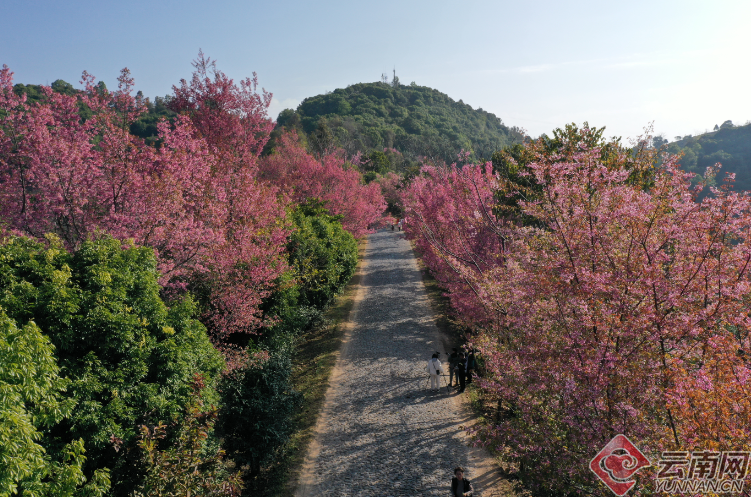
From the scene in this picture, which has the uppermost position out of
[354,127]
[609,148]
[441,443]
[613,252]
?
[354,127]

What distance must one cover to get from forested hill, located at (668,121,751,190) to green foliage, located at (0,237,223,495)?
306 ft

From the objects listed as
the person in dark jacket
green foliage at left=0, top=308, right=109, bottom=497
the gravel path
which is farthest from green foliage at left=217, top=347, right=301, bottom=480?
the person in dark jacket

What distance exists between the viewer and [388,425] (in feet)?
42.3

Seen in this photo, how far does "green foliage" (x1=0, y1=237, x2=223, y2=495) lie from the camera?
727cm

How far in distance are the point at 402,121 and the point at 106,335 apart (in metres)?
140

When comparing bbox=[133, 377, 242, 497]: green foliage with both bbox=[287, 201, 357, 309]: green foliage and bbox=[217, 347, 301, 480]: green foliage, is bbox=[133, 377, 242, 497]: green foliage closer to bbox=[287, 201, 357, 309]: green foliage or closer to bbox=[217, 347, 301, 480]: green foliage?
bbox=[217, 347, 301, 480]: green foliage

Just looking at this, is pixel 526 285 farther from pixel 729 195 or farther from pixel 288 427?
pixel 288 427

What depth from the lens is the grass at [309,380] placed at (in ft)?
36.4

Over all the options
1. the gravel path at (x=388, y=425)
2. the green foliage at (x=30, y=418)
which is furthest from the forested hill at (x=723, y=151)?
the green foliage at (x=30, y=418)

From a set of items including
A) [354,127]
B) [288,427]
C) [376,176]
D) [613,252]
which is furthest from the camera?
[354,127]

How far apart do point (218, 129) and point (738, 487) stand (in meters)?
21.5

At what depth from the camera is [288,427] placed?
38.5 feet

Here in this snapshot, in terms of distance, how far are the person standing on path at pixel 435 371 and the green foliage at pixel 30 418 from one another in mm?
10457

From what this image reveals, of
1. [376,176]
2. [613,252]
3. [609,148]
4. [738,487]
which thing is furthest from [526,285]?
[376,176]
